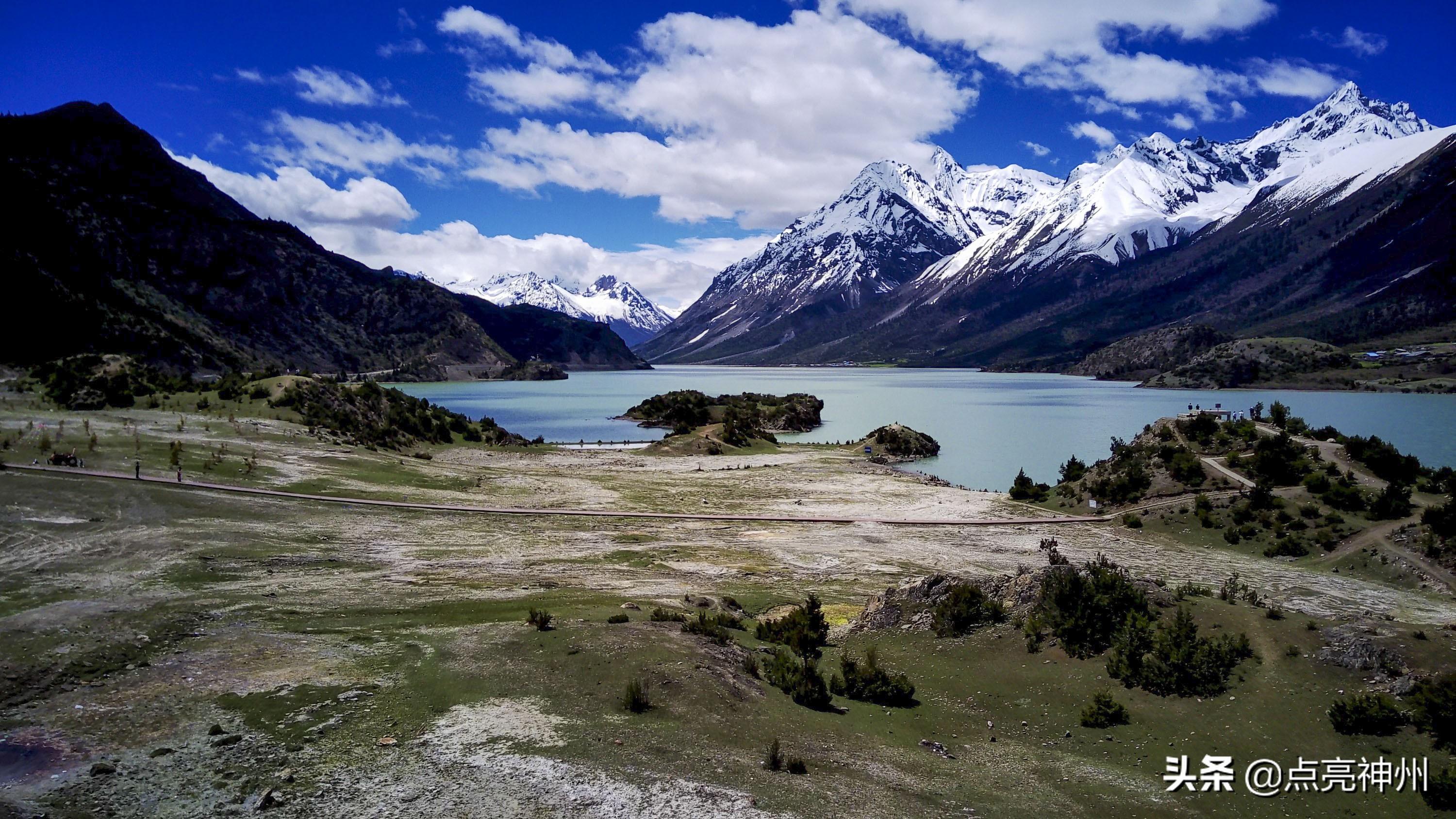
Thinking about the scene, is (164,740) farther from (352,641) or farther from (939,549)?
(939,549)

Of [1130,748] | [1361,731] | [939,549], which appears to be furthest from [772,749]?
[939,549]

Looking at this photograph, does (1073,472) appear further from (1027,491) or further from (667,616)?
(667,616)

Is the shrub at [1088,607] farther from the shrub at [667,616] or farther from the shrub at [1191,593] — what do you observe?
the shrub at [667,616]

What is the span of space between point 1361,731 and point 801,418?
95.0 m

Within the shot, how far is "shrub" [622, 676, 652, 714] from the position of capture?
13055mm

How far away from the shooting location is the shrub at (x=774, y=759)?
37.5ft

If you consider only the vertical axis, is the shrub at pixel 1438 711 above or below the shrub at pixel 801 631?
above

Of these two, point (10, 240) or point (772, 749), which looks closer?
point (772, 749)

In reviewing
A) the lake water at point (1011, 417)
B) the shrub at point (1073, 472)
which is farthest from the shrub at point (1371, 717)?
the lake water at point (1011, 417)

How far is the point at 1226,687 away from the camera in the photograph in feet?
48.2

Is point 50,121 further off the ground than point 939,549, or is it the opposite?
point 50,121

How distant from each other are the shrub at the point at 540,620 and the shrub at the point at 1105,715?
11.1 m

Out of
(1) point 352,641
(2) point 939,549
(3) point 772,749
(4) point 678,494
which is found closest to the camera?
(3) point 772,749

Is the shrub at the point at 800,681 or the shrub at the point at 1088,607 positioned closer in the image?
the shrub at the point at 800,681
